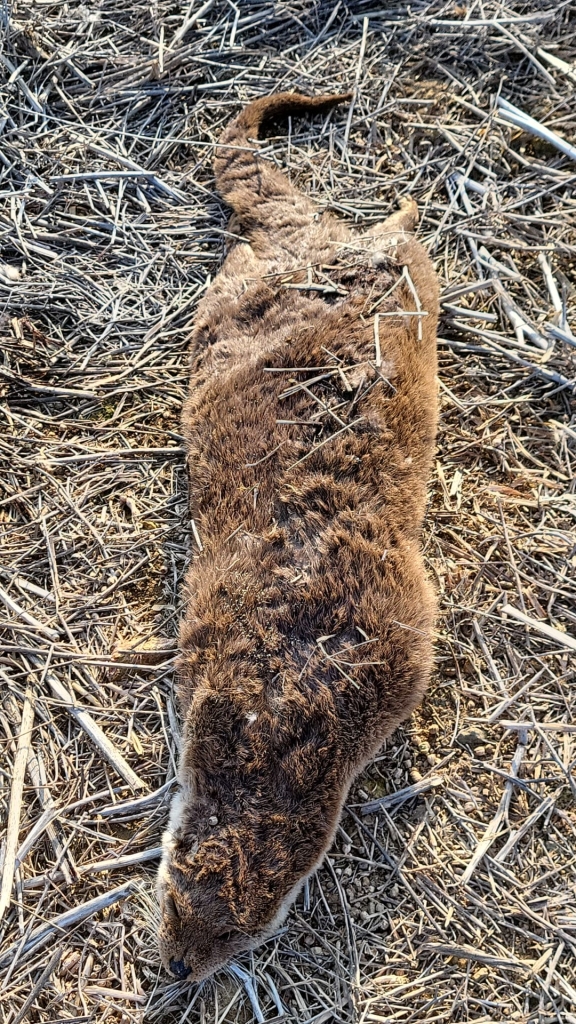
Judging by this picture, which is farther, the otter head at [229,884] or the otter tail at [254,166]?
the otter tail at [254,166]

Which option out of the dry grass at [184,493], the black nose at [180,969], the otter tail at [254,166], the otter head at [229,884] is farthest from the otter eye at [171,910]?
the otter tail at [254,166]

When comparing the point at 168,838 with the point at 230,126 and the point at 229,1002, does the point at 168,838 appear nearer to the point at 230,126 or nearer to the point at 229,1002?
the point at 229,1002

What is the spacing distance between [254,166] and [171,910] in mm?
3474

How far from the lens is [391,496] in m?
2.86

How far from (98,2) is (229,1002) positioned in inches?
203

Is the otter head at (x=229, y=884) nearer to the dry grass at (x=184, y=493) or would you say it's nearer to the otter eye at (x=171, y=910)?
the otter eye at (x=171, y=910)

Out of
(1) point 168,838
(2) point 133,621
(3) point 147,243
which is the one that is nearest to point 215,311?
(3) point 147,243

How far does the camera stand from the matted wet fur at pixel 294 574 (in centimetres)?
260

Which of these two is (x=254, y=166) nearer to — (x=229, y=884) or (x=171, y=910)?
(x=229, y=884)

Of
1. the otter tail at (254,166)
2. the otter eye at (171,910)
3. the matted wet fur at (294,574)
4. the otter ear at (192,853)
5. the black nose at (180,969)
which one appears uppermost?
the otter tail at (254,166)

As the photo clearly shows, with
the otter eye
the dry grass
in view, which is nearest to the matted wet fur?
the otter eye

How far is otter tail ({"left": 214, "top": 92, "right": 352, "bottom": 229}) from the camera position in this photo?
12.0ft

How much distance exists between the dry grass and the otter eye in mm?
306

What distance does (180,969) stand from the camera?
8.43ft
